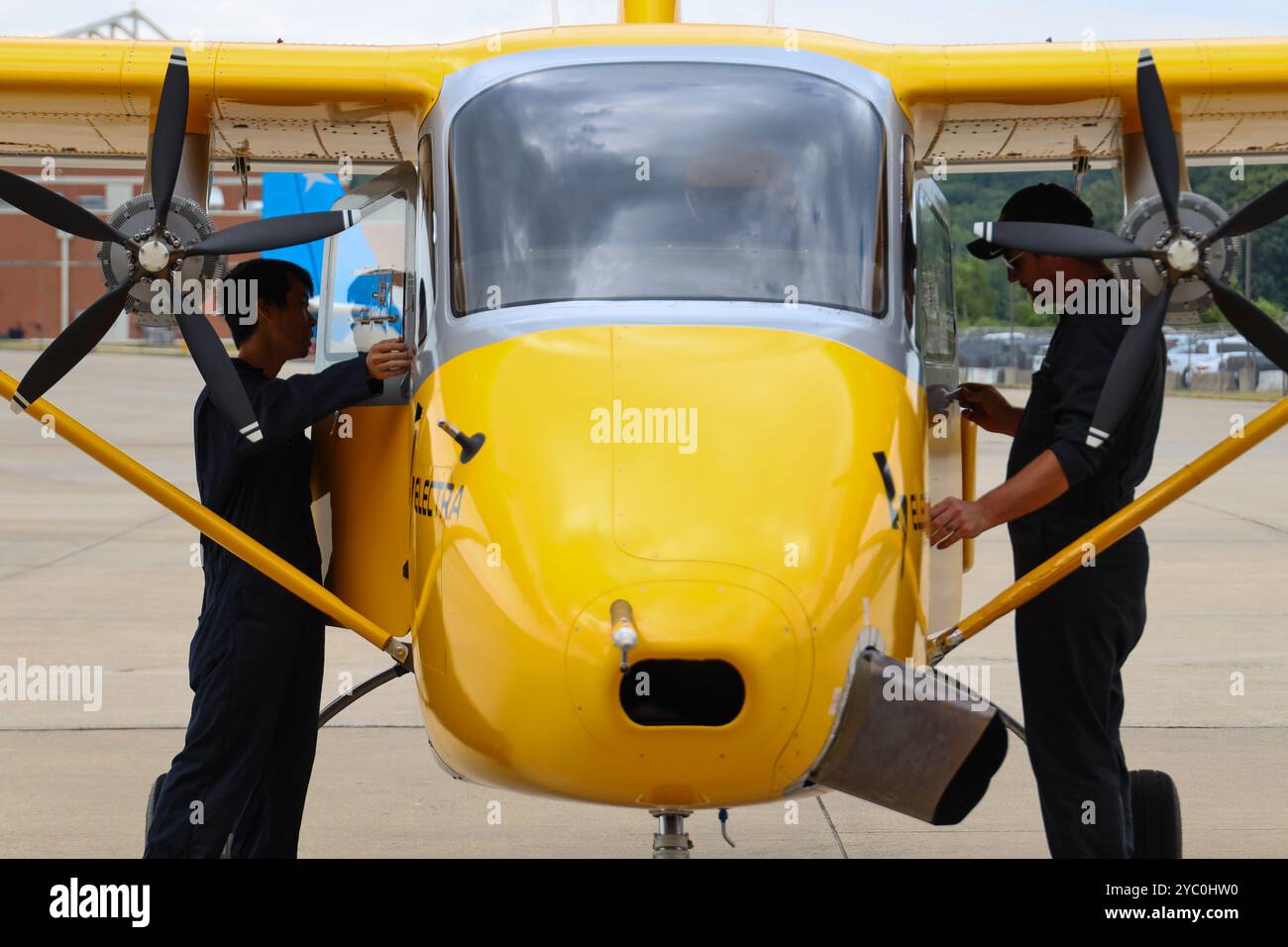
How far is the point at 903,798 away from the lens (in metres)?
4.34

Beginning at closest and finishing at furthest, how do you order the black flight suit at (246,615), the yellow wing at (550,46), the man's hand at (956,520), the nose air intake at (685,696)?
the nose air intake at (685,696), the man's hand at (956,520), the black flight suit at (246,615), the yellow wing at (550,46)

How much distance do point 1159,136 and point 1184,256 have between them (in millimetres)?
402

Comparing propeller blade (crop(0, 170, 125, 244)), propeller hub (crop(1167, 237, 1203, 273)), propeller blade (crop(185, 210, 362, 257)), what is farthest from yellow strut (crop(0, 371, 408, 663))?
propeller hub (crop(1167, 237, 1203, 273))

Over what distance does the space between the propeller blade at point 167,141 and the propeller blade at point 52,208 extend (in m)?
0.18

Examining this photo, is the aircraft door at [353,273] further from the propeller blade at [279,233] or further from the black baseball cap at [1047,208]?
the black baseball cap at [1047,208]

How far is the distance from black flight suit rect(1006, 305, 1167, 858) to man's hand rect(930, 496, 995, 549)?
0.43 meters

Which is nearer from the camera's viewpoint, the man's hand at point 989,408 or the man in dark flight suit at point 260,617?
the man in dark flight suit at point 260,617

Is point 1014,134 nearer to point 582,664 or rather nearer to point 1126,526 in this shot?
point 1126,526

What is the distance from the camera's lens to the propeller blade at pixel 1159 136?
212 inches
